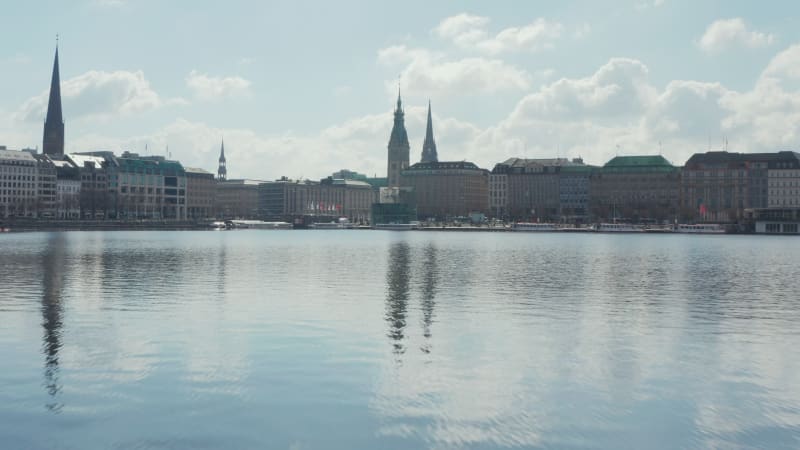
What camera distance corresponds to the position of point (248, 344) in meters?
28.4

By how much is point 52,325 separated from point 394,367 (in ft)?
50.2

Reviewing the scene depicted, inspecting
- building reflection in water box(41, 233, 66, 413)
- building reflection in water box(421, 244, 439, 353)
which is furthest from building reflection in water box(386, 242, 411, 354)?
building reflection in water box(41, 233, 66, 413)

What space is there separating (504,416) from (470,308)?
19.8 meters

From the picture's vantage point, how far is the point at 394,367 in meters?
24.6

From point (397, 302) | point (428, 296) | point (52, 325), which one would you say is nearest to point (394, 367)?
point (52, 325)

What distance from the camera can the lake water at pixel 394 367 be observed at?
18.2 meters

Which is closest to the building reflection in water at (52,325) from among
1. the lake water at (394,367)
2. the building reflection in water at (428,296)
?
the lake water at (394,367)

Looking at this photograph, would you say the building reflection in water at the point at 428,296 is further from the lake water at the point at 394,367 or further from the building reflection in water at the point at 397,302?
the building reflection in water at the point at 397,302

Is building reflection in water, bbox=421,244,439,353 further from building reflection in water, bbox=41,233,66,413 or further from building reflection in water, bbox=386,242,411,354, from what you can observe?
building reflection in water, bbox=41,233,66,413

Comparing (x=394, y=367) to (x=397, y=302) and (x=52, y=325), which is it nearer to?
(x=52, y=325)

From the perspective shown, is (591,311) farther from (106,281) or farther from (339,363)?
(106,281)

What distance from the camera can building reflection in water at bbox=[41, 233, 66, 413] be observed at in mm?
21453

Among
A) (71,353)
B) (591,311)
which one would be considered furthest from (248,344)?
(591,311)

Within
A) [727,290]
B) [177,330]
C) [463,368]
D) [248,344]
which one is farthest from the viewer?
[727,290]
